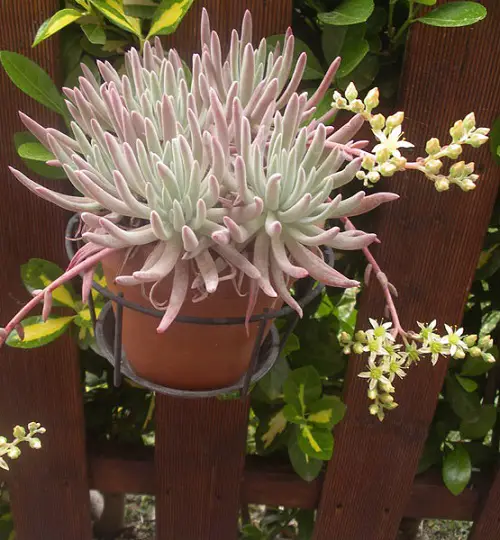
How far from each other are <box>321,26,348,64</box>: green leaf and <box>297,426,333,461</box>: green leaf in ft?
1.87

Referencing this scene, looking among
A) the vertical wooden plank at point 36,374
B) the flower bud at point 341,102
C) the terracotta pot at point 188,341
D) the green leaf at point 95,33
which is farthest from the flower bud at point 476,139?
the vertical wooden plank at point 36,374

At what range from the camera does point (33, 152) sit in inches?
30.8

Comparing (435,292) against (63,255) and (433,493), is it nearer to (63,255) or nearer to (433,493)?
(433,493)

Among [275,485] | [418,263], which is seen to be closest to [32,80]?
[418,263]

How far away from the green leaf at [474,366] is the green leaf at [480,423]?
70mm

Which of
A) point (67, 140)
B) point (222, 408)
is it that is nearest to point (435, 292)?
point (222, 408)

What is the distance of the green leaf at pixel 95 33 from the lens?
75 cm

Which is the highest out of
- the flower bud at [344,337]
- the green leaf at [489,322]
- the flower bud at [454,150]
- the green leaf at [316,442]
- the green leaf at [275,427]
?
the flower bud at [454,150]

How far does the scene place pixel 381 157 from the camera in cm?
54

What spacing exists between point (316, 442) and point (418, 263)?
0.33 meters

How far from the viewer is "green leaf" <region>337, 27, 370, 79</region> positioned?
30.7 inches

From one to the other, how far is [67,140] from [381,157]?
0.99ft

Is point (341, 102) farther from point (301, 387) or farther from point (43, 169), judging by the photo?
point (301, 387)

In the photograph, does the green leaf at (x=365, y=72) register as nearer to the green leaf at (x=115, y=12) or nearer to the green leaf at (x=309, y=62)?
the green leaf at (x=309, y=62)
